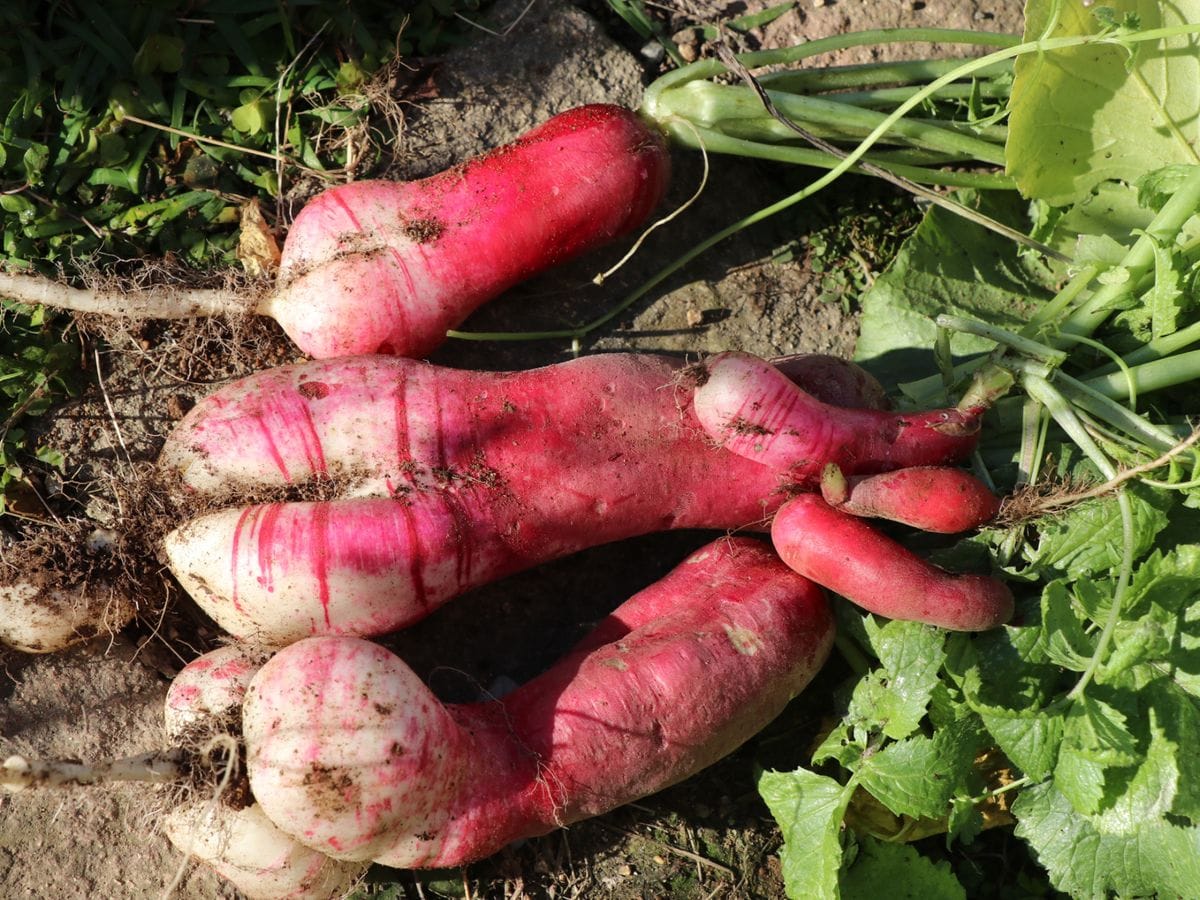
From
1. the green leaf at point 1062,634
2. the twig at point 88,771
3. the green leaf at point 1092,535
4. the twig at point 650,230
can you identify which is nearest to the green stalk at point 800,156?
the twig at point 650,230

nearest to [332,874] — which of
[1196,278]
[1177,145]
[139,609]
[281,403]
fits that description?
[139,609]

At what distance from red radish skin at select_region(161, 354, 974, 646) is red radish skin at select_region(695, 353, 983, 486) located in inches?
1.0

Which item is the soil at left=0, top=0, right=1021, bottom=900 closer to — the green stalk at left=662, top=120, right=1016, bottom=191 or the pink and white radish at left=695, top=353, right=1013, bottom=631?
the green stalk at left=662, top=120, right=1016, bottom=191

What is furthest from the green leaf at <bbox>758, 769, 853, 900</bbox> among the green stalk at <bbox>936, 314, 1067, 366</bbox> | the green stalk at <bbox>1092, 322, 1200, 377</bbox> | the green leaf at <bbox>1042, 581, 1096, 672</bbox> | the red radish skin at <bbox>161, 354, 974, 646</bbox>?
the green stalk at <bbox>1092, 322, 1200, 377</bbox>

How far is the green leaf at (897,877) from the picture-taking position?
2758mm

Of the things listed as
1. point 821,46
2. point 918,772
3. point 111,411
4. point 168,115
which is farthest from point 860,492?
point 168,115

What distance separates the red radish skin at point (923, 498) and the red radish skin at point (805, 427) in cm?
6

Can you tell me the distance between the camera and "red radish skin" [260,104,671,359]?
2.64 meters

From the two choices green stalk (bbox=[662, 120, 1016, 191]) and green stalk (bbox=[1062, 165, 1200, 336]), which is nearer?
green stalk (bbox=[1062, 165, 1200, 336])

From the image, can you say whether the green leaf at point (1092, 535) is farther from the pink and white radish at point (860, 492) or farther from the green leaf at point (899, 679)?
the green leaf at point (899, 679)

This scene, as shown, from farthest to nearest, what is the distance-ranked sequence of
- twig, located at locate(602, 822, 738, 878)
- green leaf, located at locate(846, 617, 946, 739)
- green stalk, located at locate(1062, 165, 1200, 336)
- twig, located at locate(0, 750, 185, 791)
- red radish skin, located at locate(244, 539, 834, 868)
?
twig, located at locate(602, 822, 738, 878)
green stalk, located at locate(1062, 165, 1200, 336)
green leaf, located at locate(846, 617, 946, 739)
red radish skin, located at locate(244, 539, 834, 868)
twig, located at locate(0, 750, 185, 791)

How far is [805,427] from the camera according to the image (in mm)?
2602

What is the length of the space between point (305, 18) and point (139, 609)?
1620 millimetres

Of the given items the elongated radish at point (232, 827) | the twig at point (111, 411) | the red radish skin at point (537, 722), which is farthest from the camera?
the twig at point (111, 411)
